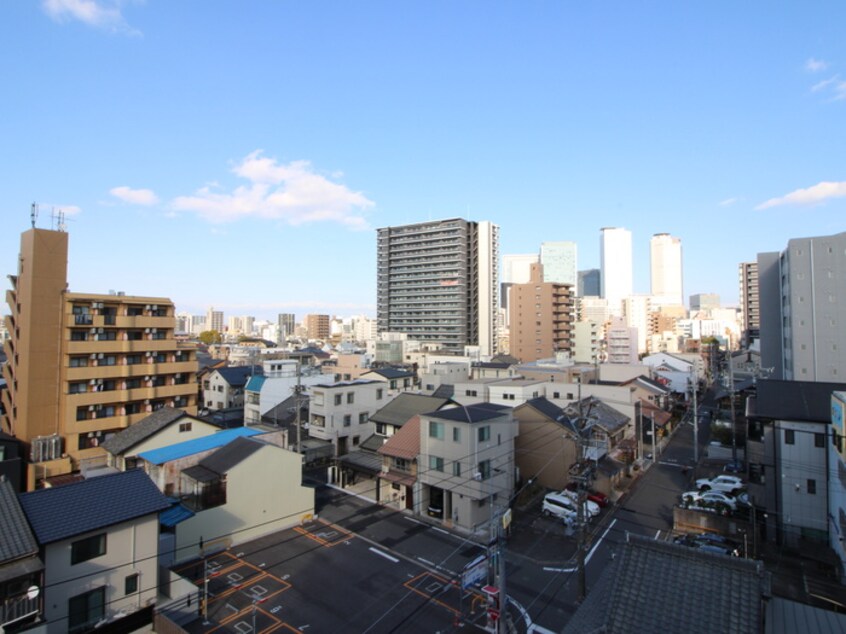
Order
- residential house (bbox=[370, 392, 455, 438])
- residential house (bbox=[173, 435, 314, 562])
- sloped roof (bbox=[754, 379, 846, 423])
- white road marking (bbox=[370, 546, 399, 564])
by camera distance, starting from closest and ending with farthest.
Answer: white road marking (bbox=[370, 546, 399, 564]) → residential house (bbox=[173, 435, 314, 562]) → sloped roof (bbox=[754, 379, 846, 423]) → residential house (bbox=[370, 392, 455, 438])

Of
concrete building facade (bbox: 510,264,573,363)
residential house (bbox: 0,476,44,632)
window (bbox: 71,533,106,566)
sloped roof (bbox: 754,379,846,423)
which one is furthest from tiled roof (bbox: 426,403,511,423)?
concrete building facade (bbox: 510,264,573,363)

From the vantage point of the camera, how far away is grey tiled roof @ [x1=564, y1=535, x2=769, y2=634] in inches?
324

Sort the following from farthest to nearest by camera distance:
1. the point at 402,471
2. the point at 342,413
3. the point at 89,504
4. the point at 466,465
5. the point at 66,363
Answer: the point at 342,413 < the point at 66,363 < the point at 402,471 < the point at 466,465 < the point at 89,504

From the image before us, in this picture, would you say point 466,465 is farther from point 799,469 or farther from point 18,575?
point 18,575

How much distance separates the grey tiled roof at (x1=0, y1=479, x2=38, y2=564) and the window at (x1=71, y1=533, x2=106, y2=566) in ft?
5.03

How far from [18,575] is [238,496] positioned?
33.3ft

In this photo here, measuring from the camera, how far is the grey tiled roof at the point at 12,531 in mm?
13297

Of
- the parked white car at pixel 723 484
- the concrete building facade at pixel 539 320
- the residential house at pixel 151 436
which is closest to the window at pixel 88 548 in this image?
the residential house at pixel 151 436

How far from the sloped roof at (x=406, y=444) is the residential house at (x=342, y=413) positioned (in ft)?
27.8

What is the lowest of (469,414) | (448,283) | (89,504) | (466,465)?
(466,465)

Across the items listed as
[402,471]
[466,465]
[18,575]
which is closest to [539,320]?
[402,471]

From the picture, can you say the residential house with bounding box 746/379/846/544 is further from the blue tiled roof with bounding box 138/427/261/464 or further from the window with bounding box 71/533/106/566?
the window with bounding box 71/533/106/566

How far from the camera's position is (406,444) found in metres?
27.7

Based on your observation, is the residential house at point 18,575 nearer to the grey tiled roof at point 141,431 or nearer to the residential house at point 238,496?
the residential house at point 238,496
